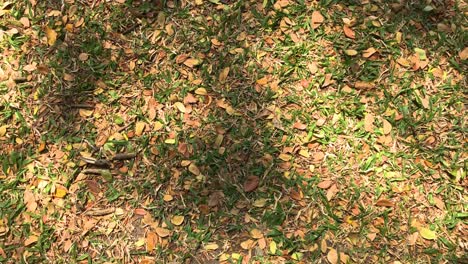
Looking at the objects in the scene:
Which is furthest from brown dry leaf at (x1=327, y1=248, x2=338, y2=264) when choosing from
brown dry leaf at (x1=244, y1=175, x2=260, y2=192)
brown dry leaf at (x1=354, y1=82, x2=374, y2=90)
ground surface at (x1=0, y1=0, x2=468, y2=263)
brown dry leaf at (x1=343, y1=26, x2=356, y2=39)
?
brown dry leaf at (x1=343, y1=26, x2=356, y2=39)

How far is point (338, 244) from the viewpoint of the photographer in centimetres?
241

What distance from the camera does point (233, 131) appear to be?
2719mm

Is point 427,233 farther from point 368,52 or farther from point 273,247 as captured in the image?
point 368,52

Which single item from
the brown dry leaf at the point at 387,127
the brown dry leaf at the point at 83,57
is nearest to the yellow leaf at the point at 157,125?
the brown dry leaf at the point at 83,57

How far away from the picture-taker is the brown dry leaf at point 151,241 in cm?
245

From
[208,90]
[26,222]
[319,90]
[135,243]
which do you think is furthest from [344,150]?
[26,222]

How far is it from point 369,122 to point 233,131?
2.43ft

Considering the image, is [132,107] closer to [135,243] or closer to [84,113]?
[84,113]

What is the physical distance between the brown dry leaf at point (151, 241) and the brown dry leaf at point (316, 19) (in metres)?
1.55

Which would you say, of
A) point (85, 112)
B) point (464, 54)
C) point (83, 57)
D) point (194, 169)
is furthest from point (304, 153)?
point (83, 57)

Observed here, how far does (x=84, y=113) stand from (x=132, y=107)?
27 cm

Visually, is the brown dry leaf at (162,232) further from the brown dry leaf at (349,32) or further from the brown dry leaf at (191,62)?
the brown dry leaf at (349,32)

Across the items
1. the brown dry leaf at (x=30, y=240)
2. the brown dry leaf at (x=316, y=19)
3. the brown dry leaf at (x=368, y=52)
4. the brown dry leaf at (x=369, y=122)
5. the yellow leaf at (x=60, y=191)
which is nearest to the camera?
the brown dry leaf at (x=30, y=240)

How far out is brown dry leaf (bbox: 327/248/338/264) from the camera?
7.77ft
